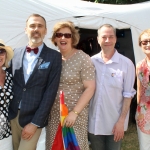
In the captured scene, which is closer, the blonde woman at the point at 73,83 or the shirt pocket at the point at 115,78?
the blonde woman at the point at 73,83

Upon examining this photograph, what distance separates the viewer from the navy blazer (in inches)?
93.1

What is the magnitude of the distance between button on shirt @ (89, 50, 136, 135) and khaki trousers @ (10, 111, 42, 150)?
22.0 inches

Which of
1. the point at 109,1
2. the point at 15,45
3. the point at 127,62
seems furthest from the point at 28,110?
the point at 109,1

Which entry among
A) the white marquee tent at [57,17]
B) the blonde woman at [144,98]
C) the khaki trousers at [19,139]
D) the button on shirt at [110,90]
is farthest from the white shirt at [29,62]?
the white marquee tent at [57,17]

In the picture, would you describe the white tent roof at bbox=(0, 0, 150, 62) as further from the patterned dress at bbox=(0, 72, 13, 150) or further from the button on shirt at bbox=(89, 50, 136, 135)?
the patterned dress at bbox=(0, 72, 13, 150)

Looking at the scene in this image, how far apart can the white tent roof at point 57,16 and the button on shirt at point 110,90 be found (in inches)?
59.1

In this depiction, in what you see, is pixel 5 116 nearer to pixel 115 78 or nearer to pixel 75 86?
pixel 75 86

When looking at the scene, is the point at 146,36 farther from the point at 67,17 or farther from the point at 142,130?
the point at 67,17

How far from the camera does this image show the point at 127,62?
2617mm

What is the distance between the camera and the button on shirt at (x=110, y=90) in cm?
259

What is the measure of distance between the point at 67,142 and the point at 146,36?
1.31 meters

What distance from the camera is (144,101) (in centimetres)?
283

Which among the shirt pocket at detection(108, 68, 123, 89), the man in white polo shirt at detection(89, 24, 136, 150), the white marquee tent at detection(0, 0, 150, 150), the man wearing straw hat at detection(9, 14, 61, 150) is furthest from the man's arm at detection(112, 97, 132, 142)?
the white marquee tent at detection(0, 0, 150, 150)

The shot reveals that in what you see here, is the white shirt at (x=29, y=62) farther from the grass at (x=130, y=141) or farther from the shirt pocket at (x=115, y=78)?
the grass at (x=130, y=141)
